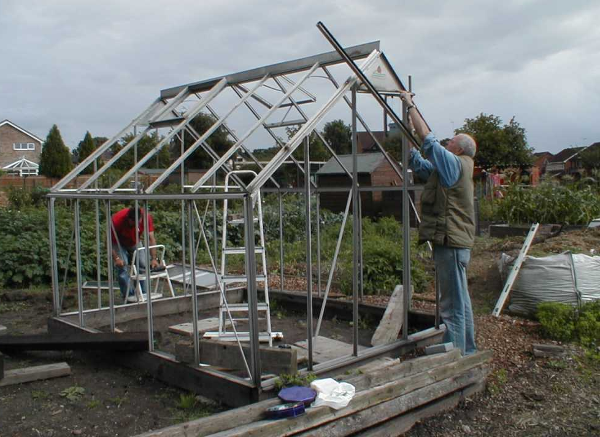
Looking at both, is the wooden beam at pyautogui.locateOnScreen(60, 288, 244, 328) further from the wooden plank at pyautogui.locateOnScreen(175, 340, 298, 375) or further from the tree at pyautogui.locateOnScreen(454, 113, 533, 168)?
the tree at pyautogui.locateOnScreen(454, 113, 533, 168)

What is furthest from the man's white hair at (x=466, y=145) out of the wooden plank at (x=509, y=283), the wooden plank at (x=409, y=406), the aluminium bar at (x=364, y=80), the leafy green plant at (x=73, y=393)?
the leafy green plant at (x=73, y=393)

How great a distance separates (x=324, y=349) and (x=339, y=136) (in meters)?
3.54

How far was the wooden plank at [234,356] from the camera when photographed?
4148 mm

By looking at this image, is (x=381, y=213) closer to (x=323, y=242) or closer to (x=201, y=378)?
(x=323, y=242)

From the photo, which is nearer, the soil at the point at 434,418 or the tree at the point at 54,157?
the soil at the point at 434,418

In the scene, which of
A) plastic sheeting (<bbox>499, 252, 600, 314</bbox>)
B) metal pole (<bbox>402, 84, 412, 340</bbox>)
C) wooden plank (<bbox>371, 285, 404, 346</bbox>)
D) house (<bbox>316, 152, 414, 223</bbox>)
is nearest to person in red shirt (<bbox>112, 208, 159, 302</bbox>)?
wooden plank (<bbox>371, 285, 404, 346</bbox>)

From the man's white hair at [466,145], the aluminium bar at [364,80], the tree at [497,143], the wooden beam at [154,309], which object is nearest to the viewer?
the aluminium bar at [364,80]

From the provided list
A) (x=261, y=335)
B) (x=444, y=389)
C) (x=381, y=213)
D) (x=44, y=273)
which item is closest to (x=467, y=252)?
(x=444, y=389)

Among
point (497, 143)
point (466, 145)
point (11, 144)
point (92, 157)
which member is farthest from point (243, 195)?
point (11, 144)

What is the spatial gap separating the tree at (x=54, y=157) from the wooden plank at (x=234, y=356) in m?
32.5

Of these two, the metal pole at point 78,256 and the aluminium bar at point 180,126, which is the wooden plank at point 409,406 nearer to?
the aluminium bar at point 180,126

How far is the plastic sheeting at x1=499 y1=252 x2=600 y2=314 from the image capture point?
6336 mm

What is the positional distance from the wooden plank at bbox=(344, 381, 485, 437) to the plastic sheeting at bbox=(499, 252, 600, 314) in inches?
85.9

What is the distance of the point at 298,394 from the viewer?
369cm
